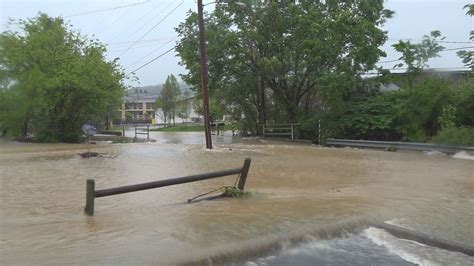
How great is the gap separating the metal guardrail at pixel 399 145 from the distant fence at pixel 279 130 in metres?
4.45

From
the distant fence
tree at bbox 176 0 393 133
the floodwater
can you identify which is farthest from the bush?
the distant fence

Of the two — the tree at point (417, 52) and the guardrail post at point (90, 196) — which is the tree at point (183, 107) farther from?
the guardrail post at point (90, 196)

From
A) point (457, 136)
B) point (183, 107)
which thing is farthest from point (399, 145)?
point (183, 107)

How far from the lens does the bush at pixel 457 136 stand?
19250mm

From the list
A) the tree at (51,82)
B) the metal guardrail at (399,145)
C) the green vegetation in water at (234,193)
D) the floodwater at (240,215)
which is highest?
the tree at (51,82)

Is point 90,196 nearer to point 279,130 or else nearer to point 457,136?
point 457,136

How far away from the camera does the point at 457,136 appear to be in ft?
63.5

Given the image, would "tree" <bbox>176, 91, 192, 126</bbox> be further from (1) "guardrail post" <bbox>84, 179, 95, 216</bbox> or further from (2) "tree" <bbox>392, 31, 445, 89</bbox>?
(1) "guardrail post" <bbox>84, 179, 95, 216</bbox>

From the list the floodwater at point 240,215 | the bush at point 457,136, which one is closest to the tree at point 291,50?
the bush at point 457,136

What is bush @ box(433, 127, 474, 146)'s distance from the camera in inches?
758

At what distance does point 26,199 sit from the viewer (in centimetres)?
1041

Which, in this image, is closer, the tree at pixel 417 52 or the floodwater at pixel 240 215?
the floodwater at pixel 240 215

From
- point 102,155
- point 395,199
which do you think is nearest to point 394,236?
point 395,199

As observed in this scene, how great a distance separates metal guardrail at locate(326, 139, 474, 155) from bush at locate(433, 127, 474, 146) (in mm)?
248
